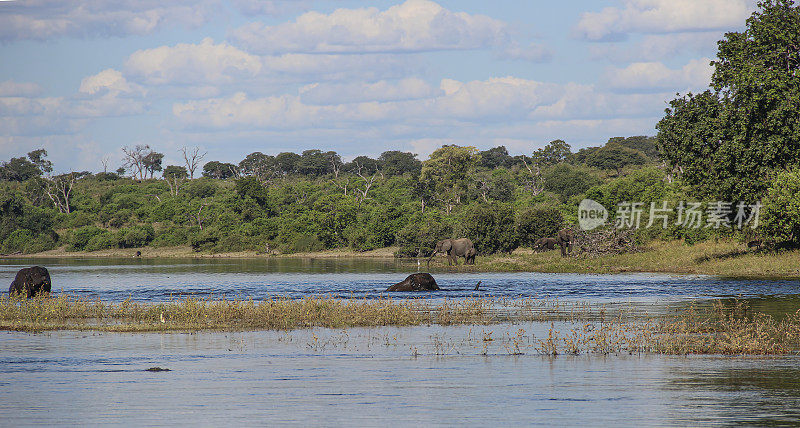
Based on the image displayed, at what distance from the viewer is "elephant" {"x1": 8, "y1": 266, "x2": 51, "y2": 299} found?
111 feet

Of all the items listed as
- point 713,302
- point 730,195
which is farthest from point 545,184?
point 713,302

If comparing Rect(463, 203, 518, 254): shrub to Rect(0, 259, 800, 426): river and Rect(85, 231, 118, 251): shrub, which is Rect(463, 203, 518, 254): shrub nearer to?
Rect(0, 259, 800, 426): river

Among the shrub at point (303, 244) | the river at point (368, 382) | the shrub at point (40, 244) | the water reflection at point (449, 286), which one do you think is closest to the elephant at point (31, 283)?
the water reflection at point (449, 286)

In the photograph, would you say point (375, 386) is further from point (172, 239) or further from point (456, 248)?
point (172, 239)

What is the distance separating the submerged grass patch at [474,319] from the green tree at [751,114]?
14.3 metres

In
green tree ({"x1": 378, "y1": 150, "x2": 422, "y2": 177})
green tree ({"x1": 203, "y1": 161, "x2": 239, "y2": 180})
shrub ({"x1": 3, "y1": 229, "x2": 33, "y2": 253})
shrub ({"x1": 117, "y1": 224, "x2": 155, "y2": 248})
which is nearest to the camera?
shrub ({"x1": 117, "y1": 224, "x2": 155, "y2": 248})

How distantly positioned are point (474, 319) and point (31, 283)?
1834cm

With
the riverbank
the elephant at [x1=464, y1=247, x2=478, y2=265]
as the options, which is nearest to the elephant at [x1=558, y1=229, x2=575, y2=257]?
the riverbank

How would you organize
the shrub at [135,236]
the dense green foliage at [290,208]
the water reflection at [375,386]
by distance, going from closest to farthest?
the water reflection at [375,386] → the dense green foliage at [290,208] → the shrub at [135,236]

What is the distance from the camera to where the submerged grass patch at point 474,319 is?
20.6 metres

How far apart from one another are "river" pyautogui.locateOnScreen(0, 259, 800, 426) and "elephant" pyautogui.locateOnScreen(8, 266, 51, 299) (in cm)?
1055

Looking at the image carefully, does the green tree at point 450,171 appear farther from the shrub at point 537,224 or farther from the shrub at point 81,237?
the shrub at point 81,237

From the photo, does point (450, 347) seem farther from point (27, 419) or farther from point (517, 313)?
point (27, 419)

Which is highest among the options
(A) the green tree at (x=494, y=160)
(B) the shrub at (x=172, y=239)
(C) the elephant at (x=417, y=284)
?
(A) the green tree at (x=494, y=160)
